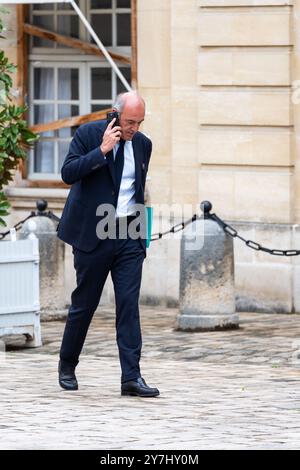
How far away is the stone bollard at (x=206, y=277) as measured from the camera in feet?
44.2

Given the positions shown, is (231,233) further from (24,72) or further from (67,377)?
(24,72)

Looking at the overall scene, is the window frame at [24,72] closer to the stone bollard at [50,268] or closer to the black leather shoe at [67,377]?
the stone bollard at [50,268]

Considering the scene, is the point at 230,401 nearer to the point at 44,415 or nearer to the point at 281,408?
the point at 281,408

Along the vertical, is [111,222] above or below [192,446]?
above

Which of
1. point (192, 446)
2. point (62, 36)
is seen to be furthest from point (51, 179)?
point (192, 446)

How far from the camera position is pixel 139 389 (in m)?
10.1

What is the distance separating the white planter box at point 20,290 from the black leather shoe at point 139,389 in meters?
2.73

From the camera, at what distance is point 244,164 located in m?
15.1

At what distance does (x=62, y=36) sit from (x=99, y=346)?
15.8 feet

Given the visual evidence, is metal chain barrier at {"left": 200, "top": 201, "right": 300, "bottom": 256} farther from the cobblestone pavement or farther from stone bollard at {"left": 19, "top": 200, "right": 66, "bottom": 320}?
stone bollard at {"left": 19, "top": 200, "right": 66, "bottom": 320}

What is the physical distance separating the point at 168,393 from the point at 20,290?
2734mm

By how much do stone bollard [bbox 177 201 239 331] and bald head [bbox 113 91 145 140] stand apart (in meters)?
3.59
